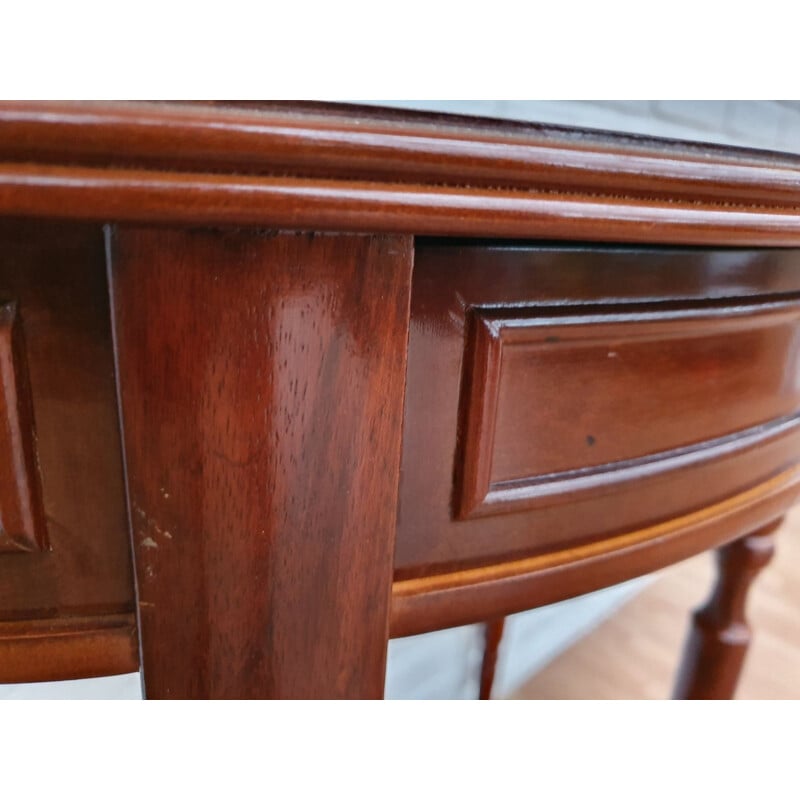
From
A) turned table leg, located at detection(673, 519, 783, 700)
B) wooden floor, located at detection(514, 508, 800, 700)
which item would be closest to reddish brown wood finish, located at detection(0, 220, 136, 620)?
turned table leg, located at detection(673, 519, 783, 700)

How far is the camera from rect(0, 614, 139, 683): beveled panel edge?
169mm

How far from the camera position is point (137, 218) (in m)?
0.12

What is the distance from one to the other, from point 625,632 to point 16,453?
2.69 ft

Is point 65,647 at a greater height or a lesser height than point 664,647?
greater

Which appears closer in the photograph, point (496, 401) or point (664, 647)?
point (496, 401)

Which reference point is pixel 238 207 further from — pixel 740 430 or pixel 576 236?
pixel 740 430

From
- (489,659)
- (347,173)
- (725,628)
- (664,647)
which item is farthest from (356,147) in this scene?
(664,647)

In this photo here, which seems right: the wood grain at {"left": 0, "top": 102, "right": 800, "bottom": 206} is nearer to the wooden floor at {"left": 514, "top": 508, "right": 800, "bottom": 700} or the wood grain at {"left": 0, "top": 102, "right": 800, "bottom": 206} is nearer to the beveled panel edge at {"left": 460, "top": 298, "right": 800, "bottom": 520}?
the beveled panel edge at {"left": 460, "top": 298, "right": 800, "bottom": 520}

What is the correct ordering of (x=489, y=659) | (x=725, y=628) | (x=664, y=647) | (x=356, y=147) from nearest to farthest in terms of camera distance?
(x=356, y=147), (x=725, y=628), (x=489, y=659), (x=664, y=647)

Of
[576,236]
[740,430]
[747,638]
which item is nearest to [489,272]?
[576,236]

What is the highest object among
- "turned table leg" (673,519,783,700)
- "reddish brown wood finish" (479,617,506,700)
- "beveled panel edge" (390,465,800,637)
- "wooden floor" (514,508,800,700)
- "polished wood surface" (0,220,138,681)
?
"polished wood surface" (0,220,138,681)

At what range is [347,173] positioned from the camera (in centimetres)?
13

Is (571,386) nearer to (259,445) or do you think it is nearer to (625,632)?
(259,445)

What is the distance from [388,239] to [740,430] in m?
0.16
